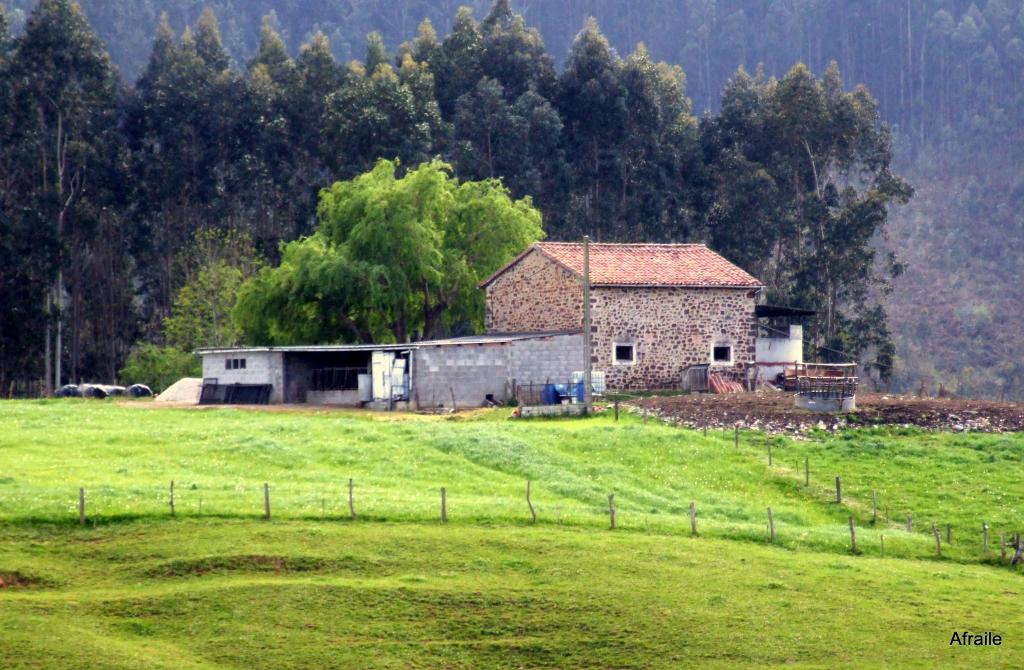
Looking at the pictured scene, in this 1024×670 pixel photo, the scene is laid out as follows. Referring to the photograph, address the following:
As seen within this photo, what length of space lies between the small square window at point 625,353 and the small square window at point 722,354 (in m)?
3.84

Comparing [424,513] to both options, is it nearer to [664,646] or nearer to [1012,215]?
[664,646]

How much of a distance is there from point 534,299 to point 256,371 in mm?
12869

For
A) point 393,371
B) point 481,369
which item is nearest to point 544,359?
point 481,369

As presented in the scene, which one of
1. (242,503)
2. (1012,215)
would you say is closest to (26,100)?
(242,503)

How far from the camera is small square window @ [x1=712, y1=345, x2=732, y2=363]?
65062 mm

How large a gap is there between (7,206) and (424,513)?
55.5 m

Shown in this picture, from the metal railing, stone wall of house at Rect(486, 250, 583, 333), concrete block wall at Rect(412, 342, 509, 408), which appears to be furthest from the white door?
the metal railing

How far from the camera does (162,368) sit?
76625 mm

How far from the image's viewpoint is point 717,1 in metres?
187

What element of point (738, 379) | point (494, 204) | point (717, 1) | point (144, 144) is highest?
point (717, 1)

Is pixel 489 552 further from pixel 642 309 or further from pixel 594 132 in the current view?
pixel 594 132

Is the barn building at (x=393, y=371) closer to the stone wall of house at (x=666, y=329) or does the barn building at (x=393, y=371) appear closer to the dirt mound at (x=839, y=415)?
the stone wall of house at (x=666, y=329)

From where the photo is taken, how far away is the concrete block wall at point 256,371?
61.0 metres

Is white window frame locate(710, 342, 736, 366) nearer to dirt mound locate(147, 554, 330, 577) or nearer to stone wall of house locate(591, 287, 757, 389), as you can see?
stone wall of house locate(591, 287, 757, 389)
